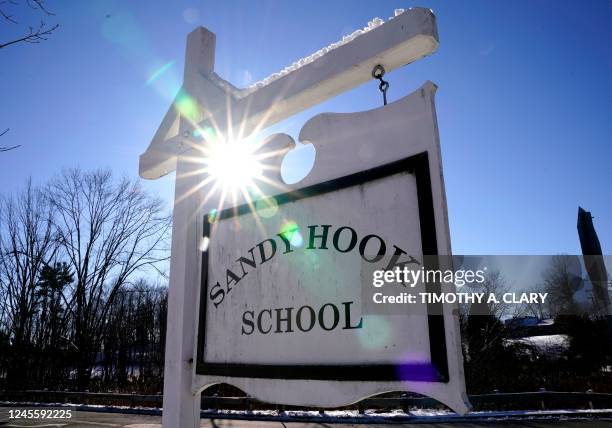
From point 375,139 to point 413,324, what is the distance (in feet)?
1.81

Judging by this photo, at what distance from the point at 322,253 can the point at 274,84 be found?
2.47 feet

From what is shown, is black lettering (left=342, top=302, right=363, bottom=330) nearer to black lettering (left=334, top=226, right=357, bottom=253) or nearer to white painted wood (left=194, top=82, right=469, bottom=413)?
white painted wood (left=194, top=82, right=469, bottom=413)

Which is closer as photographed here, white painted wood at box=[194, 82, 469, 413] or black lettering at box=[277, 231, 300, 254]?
white painted wood at box=[194, 82, 469, 413]

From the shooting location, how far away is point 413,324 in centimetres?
100

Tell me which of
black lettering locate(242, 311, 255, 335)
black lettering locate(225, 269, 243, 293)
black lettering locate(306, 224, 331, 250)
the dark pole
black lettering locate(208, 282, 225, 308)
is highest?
the dark pole

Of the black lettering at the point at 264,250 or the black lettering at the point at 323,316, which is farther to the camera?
the black lettering at the point at 264,250

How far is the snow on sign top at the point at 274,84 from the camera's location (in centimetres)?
126

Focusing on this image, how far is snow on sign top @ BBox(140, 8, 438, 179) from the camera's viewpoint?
49.6 inches

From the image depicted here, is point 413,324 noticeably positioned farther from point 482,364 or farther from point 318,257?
point 482,364

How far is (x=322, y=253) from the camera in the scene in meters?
1.22

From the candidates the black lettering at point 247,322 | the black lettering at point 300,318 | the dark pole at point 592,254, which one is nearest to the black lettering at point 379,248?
the black lettering at point 300,318

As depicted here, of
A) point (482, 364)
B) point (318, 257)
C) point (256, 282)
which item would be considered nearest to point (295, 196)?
point (318, 257)

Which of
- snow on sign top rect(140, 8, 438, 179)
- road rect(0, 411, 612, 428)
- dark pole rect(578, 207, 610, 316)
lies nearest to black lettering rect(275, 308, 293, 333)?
snow on sign top rect(140, 8, 438, 179)

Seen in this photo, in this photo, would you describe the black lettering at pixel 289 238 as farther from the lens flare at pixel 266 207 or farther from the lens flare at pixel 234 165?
the lens flare at pixel 234 165
